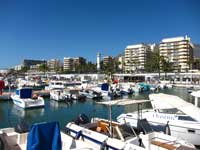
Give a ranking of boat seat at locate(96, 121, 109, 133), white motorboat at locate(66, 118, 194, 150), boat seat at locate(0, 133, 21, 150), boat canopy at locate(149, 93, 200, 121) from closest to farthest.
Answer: boat seat at locate(0, 133, 21, 150) → white motorboat at locate(66, 118, 194, 150) → boat canopy at locate(149, 93, 200, 121) → boat seat at locate(96, 121, 109, 133)

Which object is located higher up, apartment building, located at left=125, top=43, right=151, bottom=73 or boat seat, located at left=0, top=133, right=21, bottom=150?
apartment building, located at left=125, top=43, right=151, bottom=73

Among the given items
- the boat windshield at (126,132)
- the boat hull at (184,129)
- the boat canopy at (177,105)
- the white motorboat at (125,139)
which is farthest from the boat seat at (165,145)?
the boat hull at (184,129)

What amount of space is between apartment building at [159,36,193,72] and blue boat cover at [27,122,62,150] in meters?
120

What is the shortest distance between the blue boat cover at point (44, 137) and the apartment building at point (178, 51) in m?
120

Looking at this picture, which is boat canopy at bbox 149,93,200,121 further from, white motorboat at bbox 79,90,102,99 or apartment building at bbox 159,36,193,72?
apartment building at bbox 159,36,193,72

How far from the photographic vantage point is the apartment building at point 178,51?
12525 centimetres

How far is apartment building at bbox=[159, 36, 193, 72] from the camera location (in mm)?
125250

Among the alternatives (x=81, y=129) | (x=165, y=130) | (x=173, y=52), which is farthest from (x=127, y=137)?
(x=173, y=52)

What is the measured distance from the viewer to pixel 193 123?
1473 cm

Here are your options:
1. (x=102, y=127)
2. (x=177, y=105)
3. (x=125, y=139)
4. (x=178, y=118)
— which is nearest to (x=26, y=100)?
(x=102, y=127)

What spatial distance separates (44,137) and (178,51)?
13011 cm

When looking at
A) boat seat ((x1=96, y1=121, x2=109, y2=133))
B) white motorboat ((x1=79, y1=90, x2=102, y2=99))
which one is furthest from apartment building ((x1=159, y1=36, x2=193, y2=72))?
boat seat ((x1=96, y1=121, x2=109, y2=133))

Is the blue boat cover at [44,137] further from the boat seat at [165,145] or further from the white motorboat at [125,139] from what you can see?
the boat seat at [165,145]

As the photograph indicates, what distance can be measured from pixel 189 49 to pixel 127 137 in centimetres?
12909
